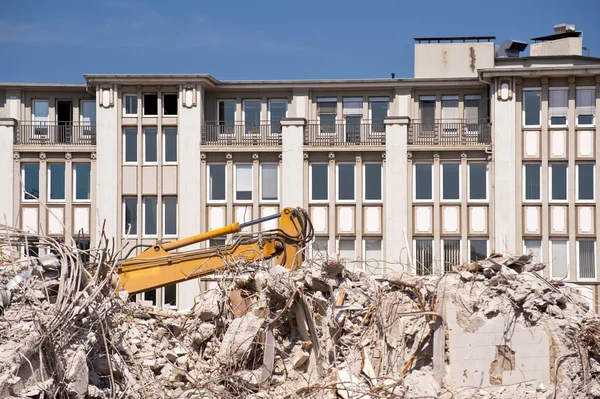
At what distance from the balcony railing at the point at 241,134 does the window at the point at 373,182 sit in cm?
388

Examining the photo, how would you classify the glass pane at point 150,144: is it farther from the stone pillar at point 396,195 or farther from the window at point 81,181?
the stone pillar at point 396,195

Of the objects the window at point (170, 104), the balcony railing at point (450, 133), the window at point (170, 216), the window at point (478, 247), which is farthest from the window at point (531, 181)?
the window at point (170, 104)

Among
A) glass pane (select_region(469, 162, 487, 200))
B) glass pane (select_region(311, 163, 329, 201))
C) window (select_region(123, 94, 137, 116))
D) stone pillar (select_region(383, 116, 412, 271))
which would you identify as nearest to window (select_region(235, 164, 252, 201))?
glass pane (select_region(311, 163, 329, 201))

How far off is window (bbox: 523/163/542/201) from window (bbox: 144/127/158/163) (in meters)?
14.8

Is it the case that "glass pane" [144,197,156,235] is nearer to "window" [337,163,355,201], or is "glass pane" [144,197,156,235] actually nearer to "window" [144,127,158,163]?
"window" [144,127,158,163]

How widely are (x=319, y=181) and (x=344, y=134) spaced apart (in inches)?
93.5

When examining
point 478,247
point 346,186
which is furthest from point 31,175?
point 478,247

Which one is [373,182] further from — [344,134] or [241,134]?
[241,134]

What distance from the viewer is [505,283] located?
1647 cm

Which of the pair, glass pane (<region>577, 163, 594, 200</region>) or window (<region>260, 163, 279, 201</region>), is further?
window (<region>260, 163, 279, 201</region>)

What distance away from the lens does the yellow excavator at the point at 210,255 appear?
58.9ft

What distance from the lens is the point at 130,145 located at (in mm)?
36875

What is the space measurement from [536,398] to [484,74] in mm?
21909

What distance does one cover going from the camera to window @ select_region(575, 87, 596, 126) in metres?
35.7
